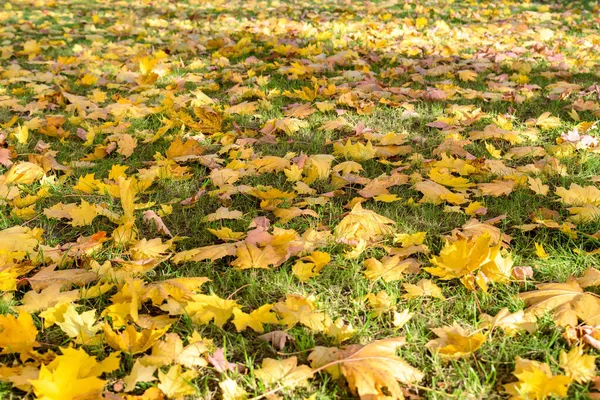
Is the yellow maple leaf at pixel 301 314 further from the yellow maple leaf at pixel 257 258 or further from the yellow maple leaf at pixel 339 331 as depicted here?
the yellow maple leaf at pixel 257 258

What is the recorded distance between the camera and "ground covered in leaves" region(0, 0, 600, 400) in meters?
1.37

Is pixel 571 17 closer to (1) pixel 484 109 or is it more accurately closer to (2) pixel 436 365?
(1) pixel 484 109

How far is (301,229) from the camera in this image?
205 centimetres

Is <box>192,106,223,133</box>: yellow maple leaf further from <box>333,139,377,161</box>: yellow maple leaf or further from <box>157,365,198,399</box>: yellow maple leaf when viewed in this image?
<box>157,365,198,399</box>: yellow maple leaf

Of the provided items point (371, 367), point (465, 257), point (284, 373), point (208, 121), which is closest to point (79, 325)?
point (284, 373)

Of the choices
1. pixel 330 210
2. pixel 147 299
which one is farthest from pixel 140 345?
pixel 330 210

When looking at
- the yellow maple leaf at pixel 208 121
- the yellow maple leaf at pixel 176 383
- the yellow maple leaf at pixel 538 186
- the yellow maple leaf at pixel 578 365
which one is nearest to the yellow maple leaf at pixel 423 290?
the yellow maple leaf at pixel 578 365

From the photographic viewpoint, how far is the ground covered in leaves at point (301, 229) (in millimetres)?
1371

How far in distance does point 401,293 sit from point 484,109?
2.05m

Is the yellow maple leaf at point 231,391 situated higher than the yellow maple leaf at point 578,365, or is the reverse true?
the yellow maple leaf at point 578,365

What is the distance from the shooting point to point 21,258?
1806 mm

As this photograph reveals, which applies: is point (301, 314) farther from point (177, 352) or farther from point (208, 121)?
point (208, 121)

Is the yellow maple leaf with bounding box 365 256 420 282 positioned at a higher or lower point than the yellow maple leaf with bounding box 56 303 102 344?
higher

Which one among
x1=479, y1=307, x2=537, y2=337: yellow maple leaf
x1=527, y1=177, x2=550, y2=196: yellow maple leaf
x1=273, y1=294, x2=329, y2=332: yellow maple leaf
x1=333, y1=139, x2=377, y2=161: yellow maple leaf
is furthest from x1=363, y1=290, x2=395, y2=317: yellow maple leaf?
x1=333, y1=139, x2=377, y2=161: yellow maple leaf
